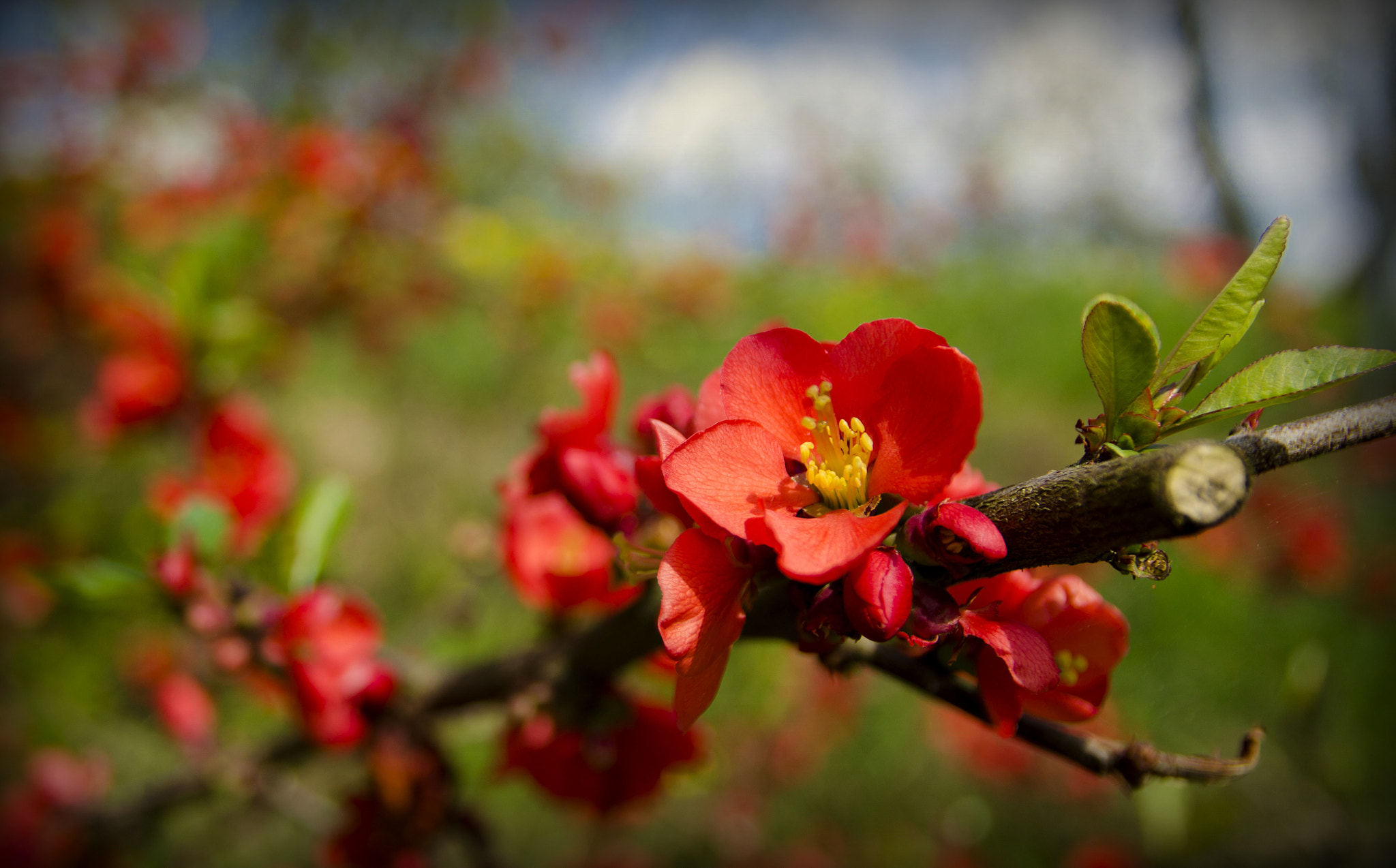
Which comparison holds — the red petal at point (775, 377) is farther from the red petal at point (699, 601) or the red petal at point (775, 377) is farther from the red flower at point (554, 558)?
the red flower at point (554, 558)

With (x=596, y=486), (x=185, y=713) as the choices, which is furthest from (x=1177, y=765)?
(x=185, y=713)

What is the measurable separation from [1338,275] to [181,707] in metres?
3.61

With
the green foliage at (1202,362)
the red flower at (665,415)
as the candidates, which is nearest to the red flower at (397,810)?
the red flower at (665,415)

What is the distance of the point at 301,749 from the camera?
74 cm

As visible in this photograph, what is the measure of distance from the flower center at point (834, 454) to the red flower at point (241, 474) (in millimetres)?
844

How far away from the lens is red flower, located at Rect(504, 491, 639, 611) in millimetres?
620

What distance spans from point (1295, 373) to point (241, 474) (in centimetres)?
114

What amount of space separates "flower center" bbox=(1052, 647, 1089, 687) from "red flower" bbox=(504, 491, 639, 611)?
0.36 meters

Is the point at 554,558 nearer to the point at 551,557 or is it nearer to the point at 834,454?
the point at 551,557

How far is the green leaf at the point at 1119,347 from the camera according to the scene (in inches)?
11.4

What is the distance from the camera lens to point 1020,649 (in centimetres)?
31

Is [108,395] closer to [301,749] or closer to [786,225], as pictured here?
[301,749]

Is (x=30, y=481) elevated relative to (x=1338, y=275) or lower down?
lower down

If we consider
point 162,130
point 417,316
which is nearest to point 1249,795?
point 417,316
